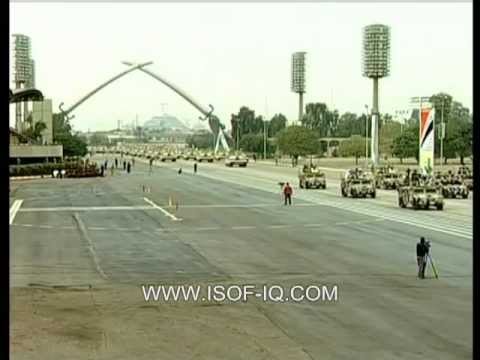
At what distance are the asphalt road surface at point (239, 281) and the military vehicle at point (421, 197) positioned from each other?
2.82ft

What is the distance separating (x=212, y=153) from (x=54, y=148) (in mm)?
57250

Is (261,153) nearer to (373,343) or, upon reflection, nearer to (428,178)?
(428,178)

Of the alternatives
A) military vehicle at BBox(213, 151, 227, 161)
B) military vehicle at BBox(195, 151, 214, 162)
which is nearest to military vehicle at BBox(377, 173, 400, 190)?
military vehicle at BBox(213, 151, 227, 161)

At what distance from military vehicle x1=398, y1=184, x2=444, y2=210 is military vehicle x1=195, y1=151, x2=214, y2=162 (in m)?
94.2

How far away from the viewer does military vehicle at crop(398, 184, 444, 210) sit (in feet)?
123

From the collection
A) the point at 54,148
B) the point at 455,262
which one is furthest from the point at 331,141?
the point at 455,262

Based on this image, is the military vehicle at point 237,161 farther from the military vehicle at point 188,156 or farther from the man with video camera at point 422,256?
the man with video camera at point 422,256

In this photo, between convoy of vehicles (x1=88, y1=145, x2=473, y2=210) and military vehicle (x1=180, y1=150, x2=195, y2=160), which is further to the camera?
military vehicle (x1=180, y1=150, x2=195, y2=160)

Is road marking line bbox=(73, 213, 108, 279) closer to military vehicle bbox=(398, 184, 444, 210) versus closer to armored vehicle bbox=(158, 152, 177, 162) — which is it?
military vehicle bbox=(398, 184, 444, 210)

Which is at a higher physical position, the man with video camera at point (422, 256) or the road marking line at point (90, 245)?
the man with video camera at point (422, 256)

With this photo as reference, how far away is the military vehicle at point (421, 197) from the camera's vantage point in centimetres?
3750

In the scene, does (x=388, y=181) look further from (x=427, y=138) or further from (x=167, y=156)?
(x=167, y=156)

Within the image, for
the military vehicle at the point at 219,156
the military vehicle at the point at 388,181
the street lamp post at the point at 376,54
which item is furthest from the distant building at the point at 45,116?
the military vehicle at the point at 388,181
